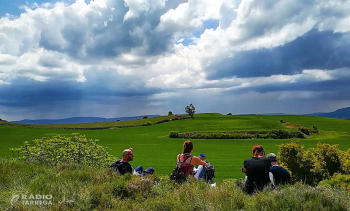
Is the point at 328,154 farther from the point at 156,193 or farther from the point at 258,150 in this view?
the point at 156,193

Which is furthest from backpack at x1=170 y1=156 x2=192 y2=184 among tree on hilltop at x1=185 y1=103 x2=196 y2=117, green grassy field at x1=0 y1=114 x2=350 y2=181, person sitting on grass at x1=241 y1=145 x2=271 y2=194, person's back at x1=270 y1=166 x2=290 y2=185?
tree on hilltop at x1=185 y1=103 x2=196 y2=117

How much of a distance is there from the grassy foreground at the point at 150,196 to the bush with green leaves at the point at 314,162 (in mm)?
3853

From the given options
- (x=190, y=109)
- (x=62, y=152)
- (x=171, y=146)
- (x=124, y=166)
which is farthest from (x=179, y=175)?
(x=190, y=109)

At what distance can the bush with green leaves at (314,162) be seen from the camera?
900 cm

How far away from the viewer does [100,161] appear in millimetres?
9820

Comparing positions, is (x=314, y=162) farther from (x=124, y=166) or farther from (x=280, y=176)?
(x=124, y=166)

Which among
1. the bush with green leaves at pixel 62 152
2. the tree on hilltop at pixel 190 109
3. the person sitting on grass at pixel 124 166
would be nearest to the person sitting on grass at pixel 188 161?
the person sitting on grass at pixel 124 166

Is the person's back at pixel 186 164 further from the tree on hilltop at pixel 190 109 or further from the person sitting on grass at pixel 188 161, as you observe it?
the tree on hilltop at pixel 190 109

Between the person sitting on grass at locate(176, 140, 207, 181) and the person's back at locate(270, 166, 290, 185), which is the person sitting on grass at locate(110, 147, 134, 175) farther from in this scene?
the person's back at locate(270, 166, 290, 185)

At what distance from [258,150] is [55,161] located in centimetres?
715

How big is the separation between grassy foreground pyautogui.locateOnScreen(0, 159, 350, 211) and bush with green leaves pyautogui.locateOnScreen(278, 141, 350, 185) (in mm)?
3853

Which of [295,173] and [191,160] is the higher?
[191,160]

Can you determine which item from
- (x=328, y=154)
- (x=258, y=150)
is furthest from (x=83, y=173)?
(x=328, y=154)

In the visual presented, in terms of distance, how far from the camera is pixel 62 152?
9.12 metres
